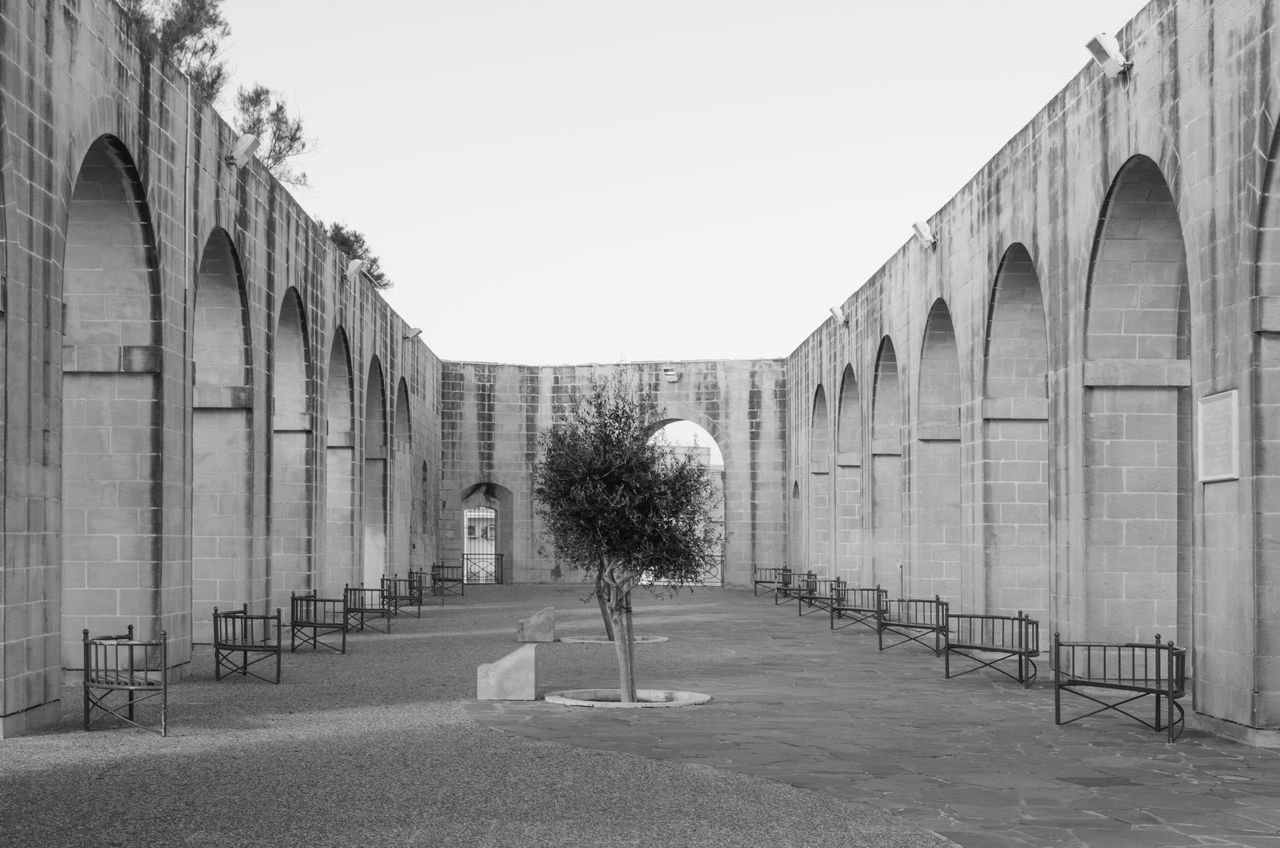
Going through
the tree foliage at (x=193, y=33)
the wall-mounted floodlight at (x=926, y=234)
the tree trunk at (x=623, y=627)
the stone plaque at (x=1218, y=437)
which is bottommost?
the tree trunk at (x=623, y=627)

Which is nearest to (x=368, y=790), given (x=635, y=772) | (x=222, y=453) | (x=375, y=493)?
(x=635, y=772)

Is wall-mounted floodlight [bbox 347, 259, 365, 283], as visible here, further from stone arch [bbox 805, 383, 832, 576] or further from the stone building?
stone arch [bbox 805, 383, 832, 576]

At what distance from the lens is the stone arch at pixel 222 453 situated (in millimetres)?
16984

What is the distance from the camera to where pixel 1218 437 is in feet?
34.5

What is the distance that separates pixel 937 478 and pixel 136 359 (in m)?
11.5

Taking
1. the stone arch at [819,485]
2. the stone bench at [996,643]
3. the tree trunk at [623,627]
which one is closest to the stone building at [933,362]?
the stone bench at [996,643]

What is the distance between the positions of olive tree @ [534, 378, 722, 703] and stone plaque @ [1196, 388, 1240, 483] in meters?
4.16

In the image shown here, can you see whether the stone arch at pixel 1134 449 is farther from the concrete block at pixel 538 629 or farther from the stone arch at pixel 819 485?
the stone arch at pixel 819 485

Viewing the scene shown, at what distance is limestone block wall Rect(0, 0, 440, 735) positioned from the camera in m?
10.2

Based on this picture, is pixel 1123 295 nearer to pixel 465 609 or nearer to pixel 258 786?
pixel 258 786

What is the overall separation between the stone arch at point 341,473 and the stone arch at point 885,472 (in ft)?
27.9

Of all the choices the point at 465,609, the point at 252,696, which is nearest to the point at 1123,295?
the point at 252,696

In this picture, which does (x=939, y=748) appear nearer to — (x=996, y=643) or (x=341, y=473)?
(x=996, y=643)

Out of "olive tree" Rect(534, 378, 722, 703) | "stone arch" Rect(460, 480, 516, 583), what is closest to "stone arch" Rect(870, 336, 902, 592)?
"olive tree" Rect(534, 378, 722, 703)
